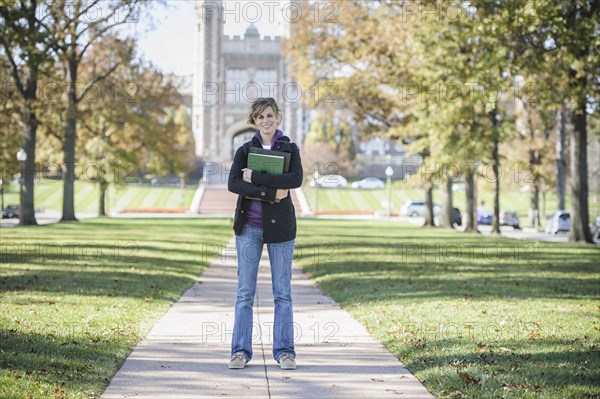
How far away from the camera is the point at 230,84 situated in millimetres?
103875

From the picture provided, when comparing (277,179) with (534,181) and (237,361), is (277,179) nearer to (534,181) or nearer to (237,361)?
(237,361)

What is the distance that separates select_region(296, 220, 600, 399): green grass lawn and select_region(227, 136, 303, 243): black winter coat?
154 cm

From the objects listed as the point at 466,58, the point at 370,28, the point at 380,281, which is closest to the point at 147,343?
the point at 380,281

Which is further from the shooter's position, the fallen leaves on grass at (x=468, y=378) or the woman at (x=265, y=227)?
the woman at (x=265, y=227)

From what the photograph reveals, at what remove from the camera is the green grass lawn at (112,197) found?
70.9 m

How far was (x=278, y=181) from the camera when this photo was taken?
6887 mm

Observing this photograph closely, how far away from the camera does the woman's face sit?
274 inches

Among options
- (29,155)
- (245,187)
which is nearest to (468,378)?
(245,187)

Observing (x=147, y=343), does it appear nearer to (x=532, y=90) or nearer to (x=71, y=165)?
(x=532, y=90)

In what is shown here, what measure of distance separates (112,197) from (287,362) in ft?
229

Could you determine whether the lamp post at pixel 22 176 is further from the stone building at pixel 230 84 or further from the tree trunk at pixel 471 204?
the stone building at pixel 230 84

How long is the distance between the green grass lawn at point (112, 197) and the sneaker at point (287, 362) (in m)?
61.8

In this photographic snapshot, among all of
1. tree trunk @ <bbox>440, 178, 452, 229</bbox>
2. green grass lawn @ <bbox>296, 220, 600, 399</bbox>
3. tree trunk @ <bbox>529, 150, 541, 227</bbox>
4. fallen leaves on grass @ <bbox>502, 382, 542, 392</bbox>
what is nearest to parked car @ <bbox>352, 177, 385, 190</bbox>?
tree trunk @ <bbox>529, 150, 541, 227</bbox>

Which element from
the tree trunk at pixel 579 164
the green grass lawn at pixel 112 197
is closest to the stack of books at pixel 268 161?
the tree trunk at pixel 579 164
